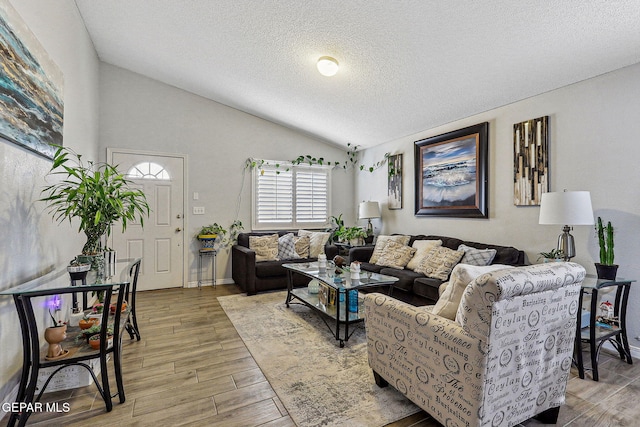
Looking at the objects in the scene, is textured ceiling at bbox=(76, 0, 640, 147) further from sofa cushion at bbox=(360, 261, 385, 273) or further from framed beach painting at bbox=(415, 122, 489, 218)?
sofa cushion at bbox=(360, 261, 385, 273)

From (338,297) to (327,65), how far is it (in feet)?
7.69

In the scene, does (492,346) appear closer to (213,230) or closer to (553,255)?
(553,255)

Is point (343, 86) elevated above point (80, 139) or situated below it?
above

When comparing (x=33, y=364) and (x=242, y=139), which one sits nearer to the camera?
(x=33, y=364)

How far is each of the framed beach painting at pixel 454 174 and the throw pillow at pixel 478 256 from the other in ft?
1.89

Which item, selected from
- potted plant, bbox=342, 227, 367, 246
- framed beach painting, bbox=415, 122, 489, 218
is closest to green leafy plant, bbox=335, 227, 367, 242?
potted plant, bbox=342, 227, 367, 246

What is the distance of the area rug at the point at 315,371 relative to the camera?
5.90 feet

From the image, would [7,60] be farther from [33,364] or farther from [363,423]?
[363,423]

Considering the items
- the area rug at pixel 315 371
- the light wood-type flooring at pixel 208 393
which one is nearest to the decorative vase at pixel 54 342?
the light wood-type flooring at pixel 208 393

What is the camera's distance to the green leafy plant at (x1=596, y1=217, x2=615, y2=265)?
2.51 metres

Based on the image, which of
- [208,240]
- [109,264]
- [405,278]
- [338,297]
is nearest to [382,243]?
[405,278]

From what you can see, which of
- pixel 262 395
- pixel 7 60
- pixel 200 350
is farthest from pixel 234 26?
pixel 262 395

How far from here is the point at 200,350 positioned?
265 cm

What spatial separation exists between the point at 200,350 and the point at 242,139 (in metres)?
3.60
